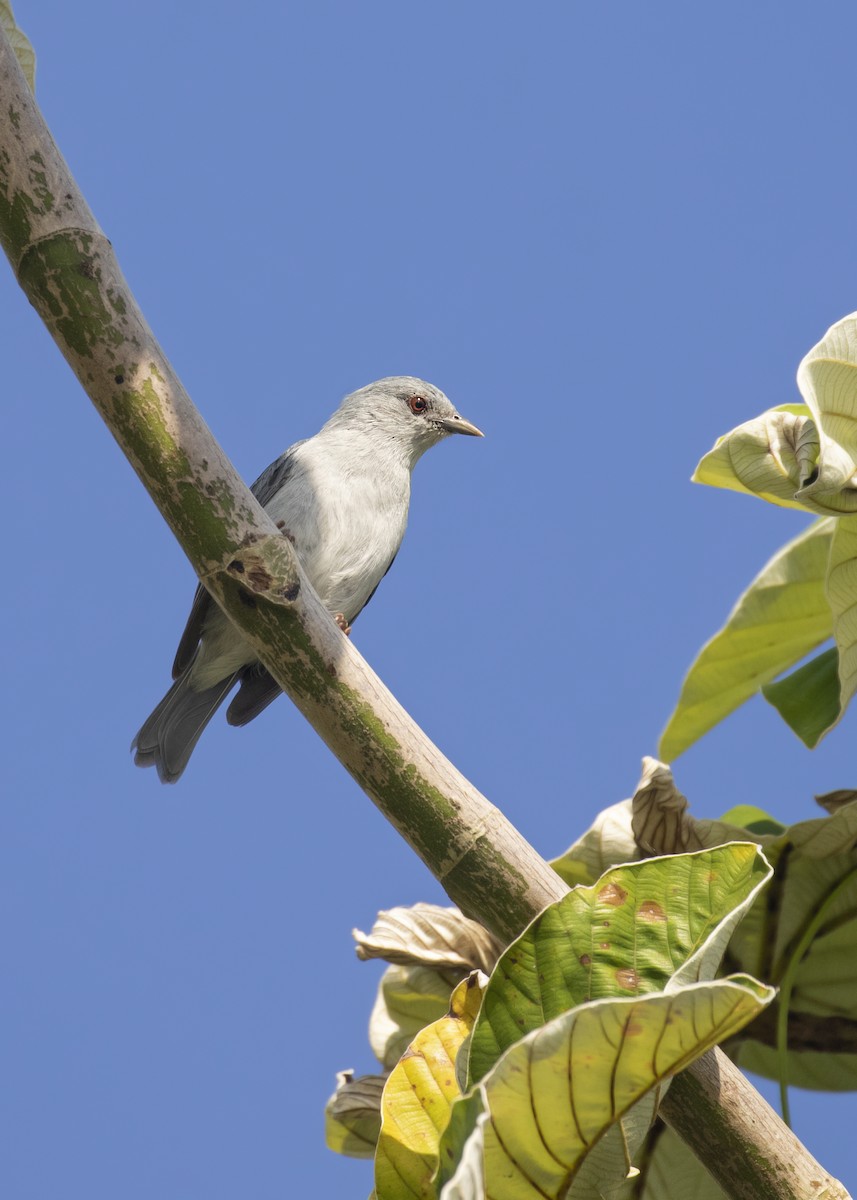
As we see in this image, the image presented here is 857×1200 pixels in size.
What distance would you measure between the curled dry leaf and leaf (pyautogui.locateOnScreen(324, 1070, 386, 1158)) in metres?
0.61

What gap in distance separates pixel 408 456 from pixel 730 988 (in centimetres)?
380

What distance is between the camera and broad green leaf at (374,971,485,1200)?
144 cm

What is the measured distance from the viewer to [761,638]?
2609 mm

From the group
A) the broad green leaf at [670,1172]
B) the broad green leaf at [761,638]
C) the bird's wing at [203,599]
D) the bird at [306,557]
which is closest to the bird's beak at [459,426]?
the bird at [306,557]

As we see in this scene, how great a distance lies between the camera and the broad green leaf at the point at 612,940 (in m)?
1.39

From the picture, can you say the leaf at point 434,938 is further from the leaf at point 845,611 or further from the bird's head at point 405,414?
the bird's head at point 405,414

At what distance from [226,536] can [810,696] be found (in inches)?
46.8

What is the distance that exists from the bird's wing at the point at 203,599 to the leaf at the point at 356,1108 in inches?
76.5

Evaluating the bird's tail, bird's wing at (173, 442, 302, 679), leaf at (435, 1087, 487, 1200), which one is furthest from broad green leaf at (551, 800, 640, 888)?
the bird's tail

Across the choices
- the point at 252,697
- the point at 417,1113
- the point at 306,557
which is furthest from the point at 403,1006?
the point at 252,697

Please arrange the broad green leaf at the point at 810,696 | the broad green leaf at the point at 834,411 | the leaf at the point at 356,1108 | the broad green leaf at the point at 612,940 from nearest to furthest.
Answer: the broad green leaf at the point at 612,940 < the broad green leaf at the point at 834,411 < the leaf at the point at 356,1108 < the broad green leaf at the point at 810,696

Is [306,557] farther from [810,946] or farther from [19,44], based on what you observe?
[810,946]

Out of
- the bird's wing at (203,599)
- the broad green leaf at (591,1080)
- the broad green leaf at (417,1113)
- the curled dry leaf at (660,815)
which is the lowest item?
the broad green leaf at (591,1080)

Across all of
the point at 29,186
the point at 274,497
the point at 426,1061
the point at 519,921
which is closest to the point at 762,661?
the point at 519,921
